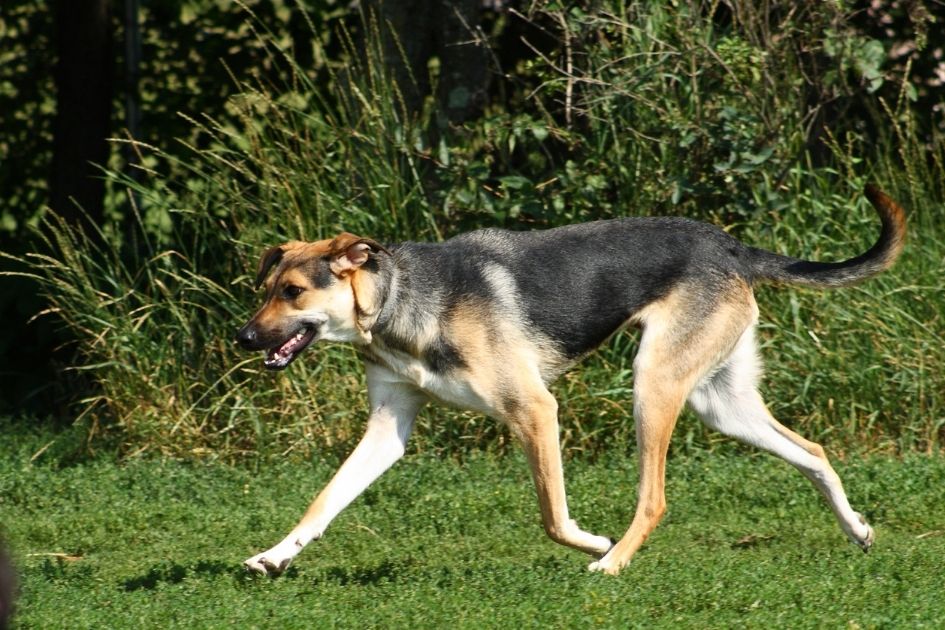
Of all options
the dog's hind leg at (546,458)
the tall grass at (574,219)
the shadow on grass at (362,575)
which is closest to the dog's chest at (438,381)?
the dog's hind leg at (546,458)

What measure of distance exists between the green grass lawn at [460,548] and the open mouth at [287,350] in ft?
2.96

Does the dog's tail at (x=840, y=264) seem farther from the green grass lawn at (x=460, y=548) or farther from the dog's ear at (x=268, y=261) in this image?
the dog's ear at (x=268, y=261)

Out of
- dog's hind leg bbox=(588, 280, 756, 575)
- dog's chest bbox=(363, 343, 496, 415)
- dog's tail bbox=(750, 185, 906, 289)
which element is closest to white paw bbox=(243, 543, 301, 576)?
dog's chest bbox=(363, 343, 496, 415)

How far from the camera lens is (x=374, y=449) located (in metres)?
6.20

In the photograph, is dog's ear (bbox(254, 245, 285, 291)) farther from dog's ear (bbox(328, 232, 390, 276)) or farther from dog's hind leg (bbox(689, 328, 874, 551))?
dog's hind leg (bbox(689, 328, 874, 551))

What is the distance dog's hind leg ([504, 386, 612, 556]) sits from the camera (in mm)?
6020

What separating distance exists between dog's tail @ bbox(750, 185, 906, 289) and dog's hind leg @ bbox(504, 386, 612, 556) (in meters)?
1.26

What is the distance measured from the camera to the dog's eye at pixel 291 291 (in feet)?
19.5

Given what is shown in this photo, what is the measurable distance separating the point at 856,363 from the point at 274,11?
5340 mm

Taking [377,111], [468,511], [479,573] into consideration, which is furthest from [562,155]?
[479,573]

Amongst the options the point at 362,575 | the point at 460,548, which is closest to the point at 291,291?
the point at 362,575

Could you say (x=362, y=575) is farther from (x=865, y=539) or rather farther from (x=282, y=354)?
(x=865, y=539)

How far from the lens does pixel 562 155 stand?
9.31 metres

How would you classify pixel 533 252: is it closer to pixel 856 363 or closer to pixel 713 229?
pixel 713 229
